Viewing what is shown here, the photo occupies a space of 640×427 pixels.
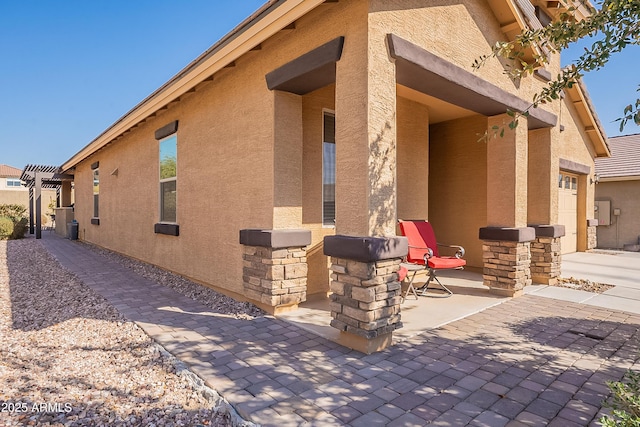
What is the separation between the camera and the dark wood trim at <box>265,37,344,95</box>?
3.64 metres

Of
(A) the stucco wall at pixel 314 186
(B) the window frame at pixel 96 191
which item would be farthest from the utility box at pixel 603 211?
(B) the window frame at pixel 96 191

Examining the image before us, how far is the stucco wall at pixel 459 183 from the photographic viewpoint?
7.22 meters

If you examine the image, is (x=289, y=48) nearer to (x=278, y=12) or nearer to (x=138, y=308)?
(x=278, y=12)

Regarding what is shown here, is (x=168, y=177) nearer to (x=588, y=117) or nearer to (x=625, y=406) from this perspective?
(x=625, y=406)

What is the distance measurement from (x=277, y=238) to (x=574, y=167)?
10.2 m

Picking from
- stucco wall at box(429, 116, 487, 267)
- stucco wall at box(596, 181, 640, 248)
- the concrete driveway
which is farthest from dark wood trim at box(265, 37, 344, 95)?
stucco wall at box(596, 181, 640, 248)

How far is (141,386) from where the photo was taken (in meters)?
2.70

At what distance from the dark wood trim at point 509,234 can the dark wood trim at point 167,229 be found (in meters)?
5.56

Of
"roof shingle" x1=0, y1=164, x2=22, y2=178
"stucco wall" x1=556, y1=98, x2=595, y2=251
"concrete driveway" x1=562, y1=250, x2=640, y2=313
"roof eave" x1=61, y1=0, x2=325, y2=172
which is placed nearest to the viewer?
"roof eave" x1=61, y1=0, x2=325, y2=172

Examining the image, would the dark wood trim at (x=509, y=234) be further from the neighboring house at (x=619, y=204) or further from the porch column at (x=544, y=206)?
the neighboring house at (x=619, y=204)

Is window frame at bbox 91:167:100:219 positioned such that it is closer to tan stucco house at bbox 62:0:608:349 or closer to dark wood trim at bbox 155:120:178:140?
tan stucco house at bbox 62:0:608:349

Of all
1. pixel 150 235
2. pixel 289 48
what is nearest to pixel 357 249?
pixel 289 48

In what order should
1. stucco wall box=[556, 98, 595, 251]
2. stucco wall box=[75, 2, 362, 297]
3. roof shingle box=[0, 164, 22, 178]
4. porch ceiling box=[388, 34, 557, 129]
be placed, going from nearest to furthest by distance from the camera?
porch ceiling box=[388, 34, 557, 129] → stucco wall box=[75, 2, 362, 297] → stucco wall box=[556, 98, 595, 251] → roof shingle box=[0, 164, 22, 178]

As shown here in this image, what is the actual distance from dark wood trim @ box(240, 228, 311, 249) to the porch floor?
901 millimetres
